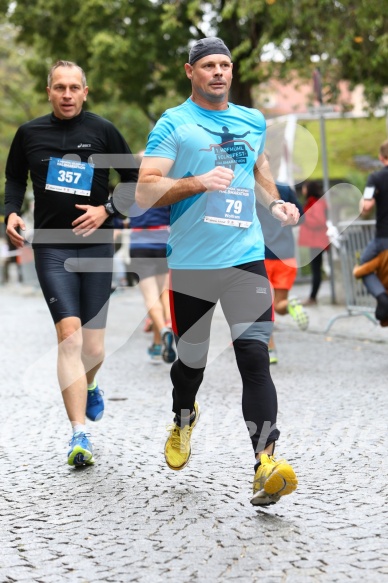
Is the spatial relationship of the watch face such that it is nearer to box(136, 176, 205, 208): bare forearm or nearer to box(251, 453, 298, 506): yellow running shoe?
box(136, 176, 205, 208): bare forearm

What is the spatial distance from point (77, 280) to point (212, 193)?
4.36ft

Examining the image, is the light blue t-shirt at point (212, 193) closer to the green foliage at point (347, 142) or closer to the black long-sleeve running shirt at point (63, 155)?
the black long-sleeve running shirt at point (63, 155)

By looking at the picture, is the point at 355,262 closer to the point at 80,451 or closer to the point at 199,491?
the point at 80,451

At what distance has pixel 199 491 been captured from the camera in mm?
4672

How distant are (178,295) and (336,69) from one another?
39.0ft

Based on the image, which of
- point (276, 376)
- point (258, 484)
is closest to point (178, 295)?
point (258, 484)

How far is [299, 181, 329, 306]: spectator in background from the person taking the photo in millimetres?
15016

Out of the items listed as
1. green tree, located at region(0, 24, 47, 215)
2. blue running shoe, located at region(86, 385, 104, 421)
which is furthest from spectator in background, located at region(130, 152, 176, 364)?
green tree, located at region(0, 24, 47, 215)

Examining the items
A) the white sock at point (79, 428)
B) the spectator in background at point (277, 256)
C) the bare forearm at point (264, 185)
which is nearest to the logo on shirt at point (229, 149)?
the bare forearm at point (264, 185)

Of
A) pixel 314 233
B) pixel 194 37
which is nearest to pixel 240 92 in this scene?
pixel 194 37

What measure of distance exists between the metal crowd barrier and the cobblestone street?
202 cm

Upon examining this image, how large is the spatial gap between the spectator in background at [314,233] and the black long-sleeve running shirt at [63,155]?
9420 millimetres

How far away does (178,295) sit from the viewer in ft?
15.4

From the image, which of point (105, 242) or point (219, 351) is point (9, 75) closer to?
point (219, 351)
